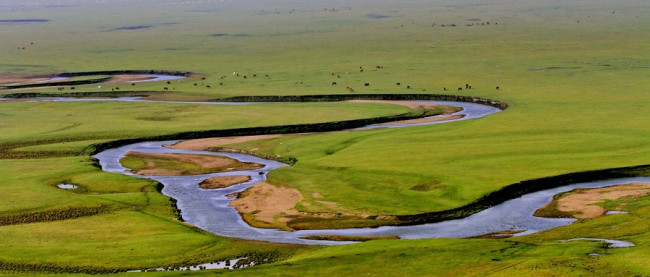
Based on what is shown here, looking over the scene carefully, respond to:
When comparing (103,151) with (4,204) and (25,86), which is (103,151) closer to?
(4,204)

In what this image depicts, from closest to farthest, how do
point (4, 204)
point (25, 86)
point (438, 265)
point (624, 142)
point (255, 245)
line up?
point (438, 265), point (255, 245), point (4, 204), point (624, 142), point (25, 86)

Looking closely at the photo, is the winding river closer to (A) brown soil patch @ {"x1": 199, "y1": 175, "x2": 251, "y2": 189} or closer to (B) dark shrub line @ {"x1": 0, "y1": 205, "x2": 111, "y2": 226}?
(A) brown soil patch @ {"x1": 199, "y1": 175, "x2": 251, "y2": 189}

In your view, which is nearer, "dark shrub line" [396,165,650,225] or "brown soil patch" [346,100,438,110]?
"dark shrub line" [396,165,650,225]

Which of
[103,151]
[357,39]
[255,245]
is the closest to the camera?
[255,245]

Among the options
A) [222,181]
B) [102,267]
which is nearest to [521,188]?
[222,181]

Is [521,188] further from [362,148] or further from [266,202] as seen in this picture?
[362,148]

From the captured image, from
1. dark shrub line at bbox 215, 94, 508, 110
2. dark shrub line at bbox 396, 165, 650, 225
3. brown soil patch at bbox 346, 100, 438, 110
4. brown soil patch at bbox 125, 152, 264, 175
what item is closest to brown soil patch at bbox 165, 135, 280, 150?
brown soil patch at bbox 125, 152, 264, 175

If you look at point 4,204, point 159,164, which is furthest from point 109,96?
point 4,204
